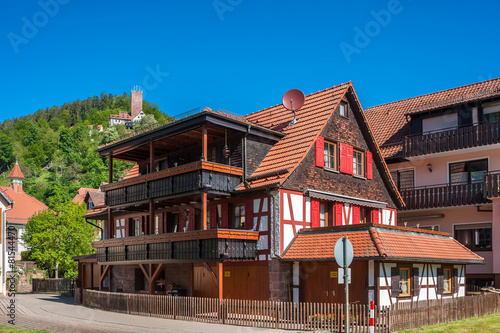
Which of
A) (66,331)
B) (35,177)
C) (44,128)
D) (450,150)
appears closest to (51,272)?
(66,331)

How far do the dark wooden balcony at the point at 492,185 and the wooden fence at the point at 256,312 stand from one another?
12060mm

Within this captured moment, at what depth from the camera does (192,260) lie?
24875 mm

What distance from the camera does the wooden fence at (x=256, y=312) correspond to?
19000 mm

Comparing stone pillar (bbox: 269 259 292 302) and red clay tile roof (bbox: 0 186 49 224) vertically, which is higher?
red clay tile roof (bbox: 0 186 49 224)

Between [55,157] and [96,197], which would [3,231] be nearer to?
[96,197]

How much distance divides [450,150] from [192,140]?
14.3 metres

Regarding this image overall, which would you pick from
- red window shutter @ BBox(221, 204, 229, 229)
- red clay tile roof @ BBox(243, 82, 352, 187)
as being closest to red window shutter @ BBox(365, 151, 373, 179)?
red clay tile roof @ BBox(243, 82, 352, 187)

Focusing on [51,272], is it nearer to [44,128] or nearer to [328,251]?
[328,251]

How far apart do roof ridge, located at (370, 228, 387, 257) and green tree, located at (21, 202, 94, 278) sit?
33.0 meters

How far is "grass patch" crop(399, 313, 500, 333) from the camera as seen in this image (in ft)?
61.3

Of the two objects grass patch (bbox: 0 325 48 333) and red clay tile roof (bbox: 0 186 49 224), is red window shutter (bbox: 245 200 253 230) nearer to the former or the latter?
grass patch (bbox: 0 325 48 333)

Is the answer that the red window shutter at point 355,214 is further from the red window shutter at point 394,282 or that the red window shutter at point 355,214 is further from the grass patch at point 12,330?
the grass patch at point 12,330

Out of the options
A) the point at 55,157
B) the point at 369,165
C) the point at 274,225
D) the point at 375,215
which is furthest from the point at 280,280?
the point at 55,157

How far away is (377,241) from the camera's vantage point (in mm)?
21125
